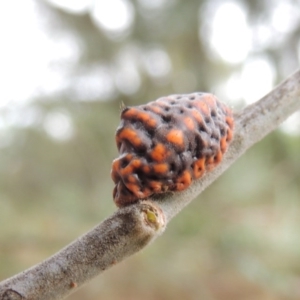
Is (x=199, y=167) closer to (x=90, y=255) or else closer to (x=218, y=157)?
(x=218, y=157)

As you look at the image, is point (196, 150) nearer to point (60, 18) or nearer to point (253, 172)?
point (253, 172)

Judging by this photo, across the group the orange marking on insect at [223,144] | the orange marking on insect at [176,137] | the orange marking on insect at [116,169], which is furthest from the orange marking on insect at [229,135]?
the orange marking on insect at [116,169]

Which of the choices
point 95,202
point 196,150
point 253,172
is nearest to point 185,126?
point 196,150

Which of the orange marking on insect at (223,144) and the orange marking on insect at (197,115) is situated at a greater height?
the orange marking on insect at (197,115)

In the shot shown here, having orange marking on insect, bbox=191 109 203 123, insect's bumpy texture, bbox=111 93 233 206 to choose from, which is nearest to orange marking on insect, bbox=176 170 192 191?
insect's bumpy texture, bbox=111 93 233 206

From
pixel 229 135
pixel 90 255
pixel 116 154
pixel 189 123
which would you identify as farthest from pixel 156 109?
pixel 116 154

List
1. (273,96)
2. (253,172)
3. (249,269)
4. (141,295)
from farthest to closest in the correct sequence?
(141,295) < (253,172) < (249,269) < (273,96)

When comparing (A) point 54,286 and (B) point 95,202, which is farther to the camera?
(B) point 95,202

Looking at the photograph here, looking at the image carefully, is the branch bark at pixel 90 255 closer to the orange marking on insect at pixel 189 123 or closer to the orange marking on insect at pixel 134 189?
the orange marking on insect at pixel 134 189
